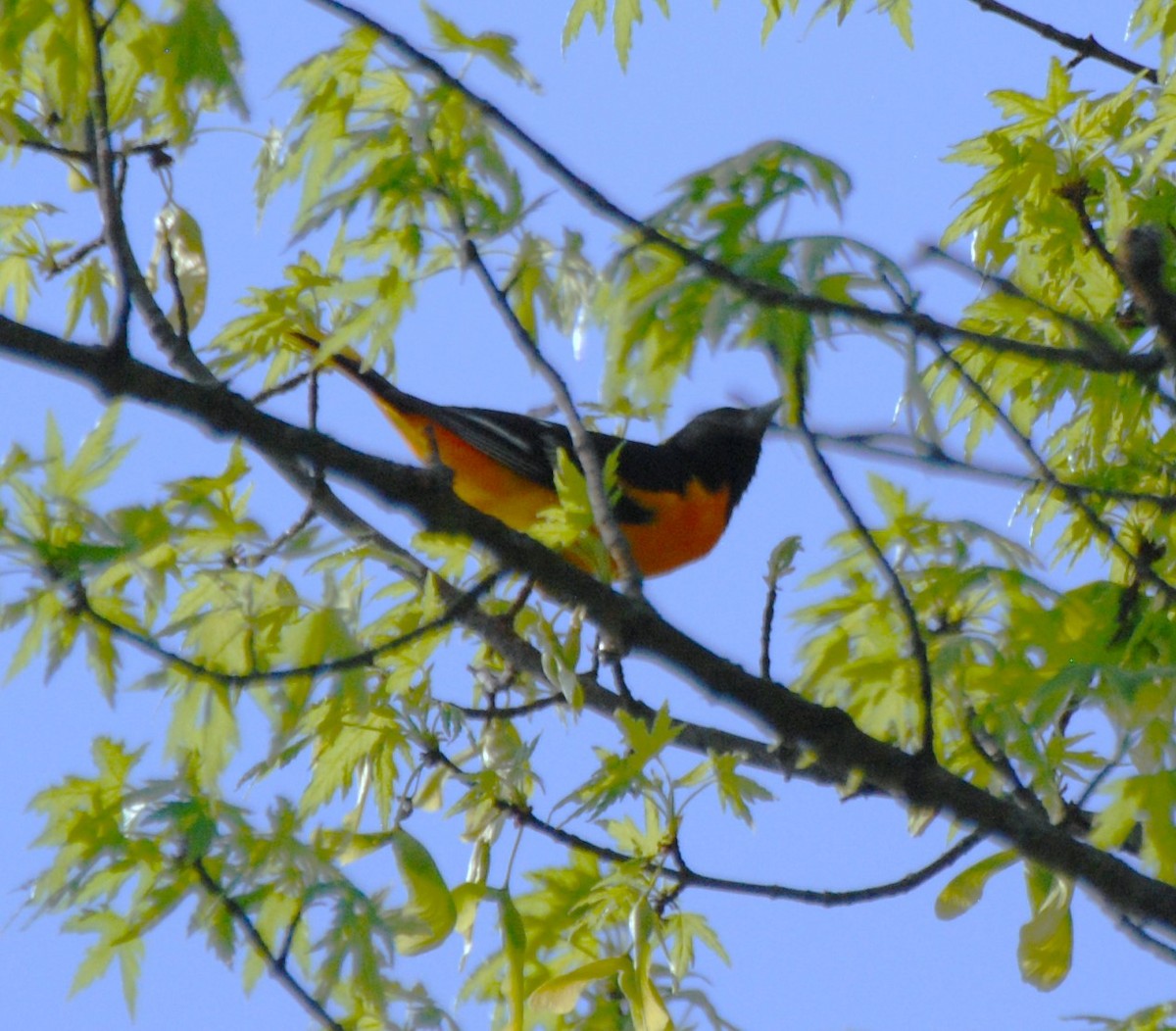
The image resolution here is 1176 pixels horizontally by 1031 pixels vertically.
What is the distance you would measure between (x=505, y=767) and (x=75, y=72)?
1292 mm

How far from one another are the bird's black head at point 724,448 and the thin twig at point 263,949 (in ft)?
9.22

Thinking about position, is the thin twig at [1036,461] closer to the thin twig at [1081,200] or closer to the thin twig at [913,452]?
the thin twig at [913,452]

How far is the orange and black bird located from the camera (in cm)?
380

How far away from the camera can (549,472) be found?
390 centimetres

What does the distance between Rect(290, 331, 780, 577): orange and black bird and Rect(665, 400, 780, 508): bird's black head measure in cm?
2

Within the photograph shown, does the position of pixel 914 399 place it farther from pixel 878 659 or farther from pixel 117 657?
pixel 117 657

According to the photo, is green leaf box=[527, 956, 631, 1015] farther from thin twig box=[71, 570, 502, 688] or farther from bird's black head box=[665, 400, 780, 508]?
bird's black head box=[665, 400, 780, 508]

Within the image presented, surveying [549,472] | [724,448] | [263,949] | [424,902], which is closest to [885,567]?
[424,902]

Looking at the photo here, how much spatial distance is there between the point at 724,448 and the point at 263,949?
3099mm

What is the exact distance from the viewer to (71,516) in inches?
77.3

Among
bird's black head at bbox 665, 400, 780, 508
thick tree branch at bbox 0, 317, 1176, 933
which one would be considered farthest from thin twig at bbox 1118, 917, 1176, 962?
bird's black head at bbox 665, 400, 780, 508

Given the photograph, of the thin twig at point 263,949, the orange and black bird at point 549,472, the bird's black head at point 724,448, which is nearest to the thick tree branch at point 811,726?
the thin twig at point 263,949

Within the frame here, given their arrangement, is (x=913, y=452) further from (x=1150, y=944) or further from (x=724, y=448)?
(x=724, y=448)

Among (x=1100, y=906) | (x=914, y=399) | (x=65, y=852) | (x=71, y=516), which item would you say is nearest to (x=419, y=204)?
(x=71, y=516)
